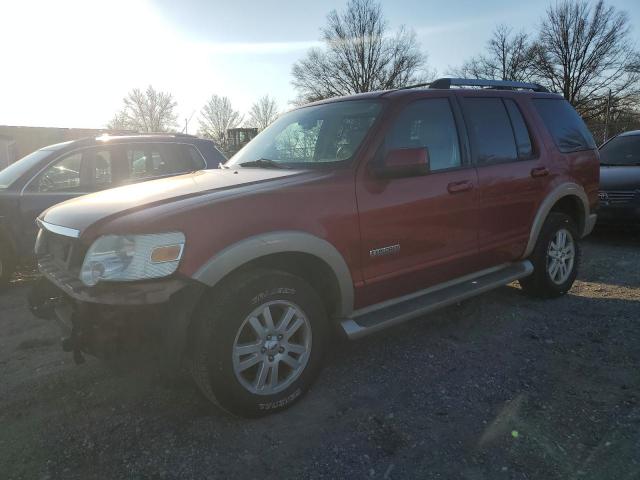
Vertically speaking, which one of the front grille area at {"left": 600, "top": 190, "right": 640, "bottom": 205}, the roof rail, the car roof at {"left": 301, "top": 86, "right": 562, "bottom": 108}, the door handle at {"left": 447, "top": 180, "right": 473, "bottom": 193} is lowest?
the front grille area at {"left": 600, "top": 190, "right": 640, "bottom": 205}

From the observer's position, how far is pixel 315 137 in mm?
3490

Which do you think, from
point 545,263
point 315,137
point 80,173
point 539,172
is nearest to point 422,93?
point 315,137

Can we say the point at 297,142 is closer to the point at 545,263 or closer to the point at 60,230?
the point at 60,230

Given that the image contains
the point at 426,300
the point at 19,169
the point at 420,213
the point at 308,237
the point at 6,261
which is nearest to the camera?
the point at 308,237

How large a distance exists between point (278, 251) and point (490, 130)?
2.35m

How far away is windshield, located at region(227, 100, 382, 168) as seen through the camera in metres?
3.21

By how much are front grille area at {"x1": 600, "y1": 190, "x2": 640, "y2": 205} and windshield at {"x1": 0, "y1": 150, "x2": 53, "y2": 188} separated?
7645 millimetres

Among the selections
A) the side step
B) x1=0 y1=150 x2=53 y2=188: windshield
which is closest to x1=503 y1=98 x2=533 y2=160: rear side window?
the side step

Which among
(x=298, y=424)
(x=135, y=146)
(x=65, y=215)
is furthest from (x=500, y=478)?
(x=135, y=146)

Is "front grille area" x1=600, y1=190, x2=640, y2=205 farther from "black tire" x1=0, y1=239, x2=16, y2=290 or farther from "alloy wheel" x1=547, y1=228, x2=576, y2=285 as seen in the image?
"black tire" x1=0, y1=239, x2=16, y2=290

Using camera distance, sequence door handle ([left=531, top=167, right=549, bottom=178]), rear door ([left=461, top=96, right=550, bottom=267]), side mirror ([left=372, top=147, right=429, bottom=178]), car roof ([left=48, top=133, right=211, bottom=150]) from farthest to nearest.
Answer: car roof ([left=48, top=133, right=211, bottom=150]), door handle ([left=531, top=167, right=549, bottom=178]), rear door ([left=461, top=96, right=550, bottom=267]), side mirror ([left=372, top=147, right=429, bottom=178])

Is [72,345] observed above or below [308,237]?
below

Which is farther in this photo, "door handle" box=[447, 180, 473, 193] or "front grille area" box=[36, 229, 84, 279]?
"door handle" box=[447, 180, 473, 193]

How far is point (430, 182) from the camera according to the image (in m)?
3.30
